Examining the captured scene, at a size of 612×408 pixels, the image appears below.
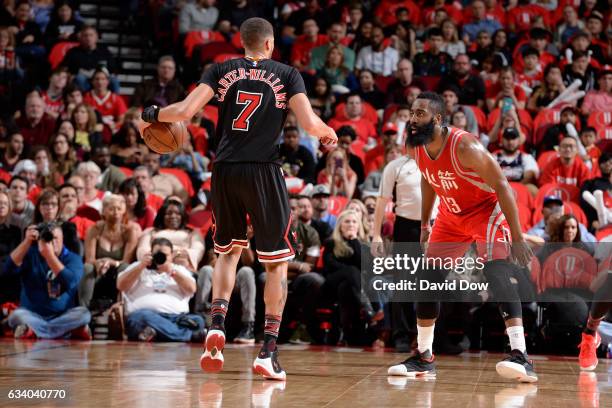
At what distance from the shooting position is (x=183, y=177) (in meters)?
10.6

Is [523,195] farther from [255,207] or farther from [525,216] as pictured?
[255,207]

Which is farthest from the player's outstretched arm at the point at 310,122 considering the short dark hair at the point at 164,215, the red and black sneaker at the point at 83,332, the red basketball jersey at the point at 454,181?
the red and black sneaker at the point at 83,332

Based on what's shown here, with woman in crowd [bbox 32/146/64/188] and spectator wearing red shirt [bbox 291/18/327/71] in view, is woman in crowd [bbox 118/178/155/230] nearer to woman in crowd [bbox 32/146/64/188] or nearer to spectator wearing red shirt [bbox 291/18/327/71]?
woman in crowd [bbox 32/146/64/188]

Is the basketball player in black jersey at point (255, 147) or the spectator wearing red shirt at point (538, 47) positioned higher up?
the spectator wearing red shirt at point (538, 47)

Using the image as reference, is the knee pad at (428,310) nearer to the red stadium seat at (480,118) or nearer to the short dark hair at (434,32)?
the red stadium seat at (480,118)

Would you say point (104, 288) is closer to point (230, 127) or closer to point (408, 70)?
point (230, 127)

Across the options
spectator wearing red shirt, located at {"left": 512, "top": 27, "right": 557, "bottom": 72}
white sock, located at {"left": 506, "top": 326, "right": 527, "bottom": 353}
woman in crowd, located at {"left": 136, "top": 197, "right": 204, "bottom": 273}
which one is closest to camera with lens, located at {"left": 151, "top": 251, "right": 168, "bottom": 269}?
woman in crowd, located at {"left": 136, "top": 197, "right": 204, "bottom": 273}

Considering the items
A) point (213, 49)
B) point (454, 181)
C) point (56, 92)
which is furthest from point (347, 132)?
point (454, 181)

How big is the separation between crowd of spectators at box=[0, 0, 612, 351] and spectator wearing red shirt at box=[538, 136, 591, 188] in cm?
2

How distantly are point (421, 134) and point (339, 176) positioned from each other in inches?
186

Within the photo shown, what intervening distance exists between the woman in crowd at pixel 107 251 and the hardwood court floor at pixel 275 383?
157 cm

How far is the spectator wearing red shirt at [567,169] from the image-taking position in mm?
10391

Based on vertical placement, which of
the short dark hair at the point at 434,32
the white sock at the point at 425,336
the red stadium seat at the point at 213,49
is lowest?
the white sock at the point at 425,336

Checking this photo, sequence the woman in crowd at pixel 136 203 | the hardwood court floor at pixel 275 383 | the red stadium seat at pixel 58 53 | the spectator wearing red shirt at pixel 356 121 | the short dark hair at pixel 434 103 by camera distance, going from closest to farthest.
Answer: the hardwood court floor at pixel 275 383 < the short dark hair at pixel 434 103 < the woman in crowd at pixel 136 203 < the spectator wearing red shirt at pixel 356 121 < the red stadium seat at pixel 58 53
